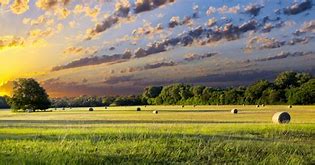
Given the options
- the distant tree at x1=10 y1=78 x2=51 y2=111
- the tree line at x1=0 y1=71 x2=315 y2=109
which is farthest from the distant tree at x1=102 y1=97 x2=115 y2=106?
the distant tree at x1=10 y1=78 x2=51 y2=111

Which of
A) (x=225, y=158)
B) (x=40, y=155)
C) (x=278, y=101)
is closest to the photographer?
(x=40, y=155)

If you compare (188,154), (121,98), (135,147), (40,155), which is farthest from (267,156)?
(121,98)

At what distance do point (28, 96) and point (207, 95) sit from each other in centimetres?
5338

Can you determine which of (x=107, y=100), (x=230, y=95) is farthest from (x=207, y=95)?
(x=107, y=100)

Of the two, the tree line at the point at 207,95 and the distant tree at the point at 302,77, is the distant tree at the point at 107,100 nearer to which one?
the tree line at the point at 207,95

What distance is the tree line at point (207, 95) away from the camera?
4530 inches

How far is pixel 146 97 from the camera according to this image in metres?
171

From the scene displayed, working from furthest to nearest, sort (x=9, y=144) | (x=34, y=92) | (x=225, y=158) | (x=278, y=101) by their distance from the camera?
1. (x=278, y=101)
2. (x=34, y=92)
3. (x=9, y=144)
4. (x=225, y=158)

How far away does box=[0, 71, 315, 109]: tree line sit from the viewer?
115 metres

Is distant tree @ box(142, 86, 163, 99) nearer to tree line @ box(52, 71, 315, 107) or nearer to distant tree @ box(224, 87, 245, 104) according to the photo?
tree line @ box(52, 71, 315, 107)

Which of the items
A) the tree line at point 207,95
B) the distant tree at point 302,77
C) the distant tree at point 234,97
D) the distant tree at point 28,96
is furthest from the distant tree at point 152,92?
the distant tree at point 28,96

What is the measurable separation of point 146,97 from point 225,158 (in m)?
150

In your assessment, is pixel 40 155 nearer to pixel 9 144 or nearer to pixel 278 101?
pixel 9 144

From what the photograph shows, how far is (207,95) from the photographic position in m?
149
